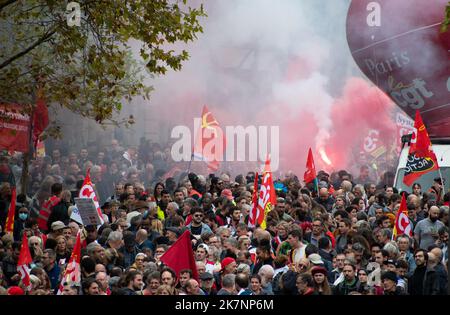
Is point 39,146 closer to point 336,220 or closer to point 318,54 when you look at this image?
point 318,54

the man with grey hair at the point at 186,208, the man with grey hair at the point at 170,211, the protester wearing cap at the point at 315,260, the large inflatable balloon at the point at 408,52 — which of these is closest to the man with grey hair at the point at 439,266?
the protester wearing cap at the point at 315,260

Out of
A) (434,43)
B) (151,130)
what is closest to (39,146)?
(151,130)

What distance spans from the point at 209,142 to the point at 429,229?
11.3m

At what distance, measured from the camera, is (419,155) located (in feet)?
57.8

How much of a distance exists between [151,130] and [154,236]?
1807 centimetres

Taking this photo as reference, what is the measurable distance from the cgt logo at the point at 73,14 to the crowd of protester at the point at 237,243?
89.4 inches

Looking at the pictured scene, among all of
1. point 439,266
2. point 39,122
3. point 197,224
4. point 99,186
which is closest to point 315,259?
point 439,266

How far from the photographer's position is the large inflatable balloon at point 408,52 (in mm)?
26156

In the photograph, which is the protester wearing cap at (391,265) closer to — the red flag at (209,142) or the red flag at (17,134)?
the red flag at (17,134)

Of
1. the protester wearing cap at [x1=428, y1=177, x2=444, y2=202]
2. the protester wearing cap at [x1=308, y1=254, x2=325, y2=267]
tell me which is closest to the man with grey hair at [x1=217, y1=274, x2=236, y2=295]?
the protester wearing cap at [x1=308, y1=254, x2=325, y2=267]

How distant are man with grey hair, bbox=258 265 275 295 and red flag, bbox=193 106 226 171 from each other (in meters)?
10.9

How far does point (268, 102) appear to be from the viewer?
35.4m

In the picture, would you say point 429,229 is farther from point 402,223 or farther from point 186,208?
point 186,208

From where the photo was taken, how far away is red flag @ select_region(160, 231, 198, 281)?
11.5 m
